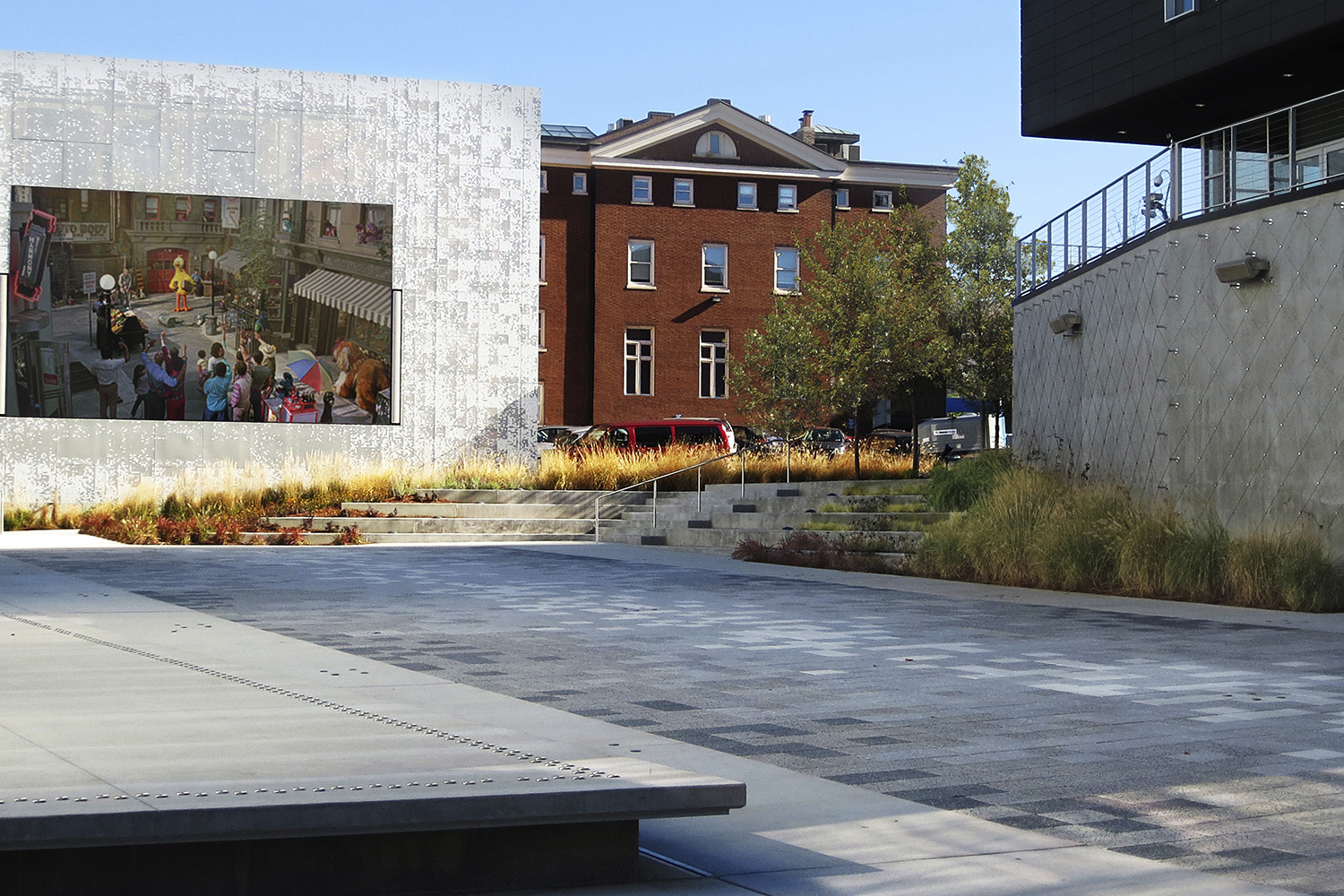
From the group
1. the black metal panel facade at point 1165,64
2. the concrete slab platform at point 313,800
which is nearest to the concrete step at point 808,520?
the black metal panel facade at point 1165,64

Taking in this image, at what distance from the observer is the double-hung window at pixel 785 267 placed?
178 feet

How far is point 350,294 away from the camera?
106 feet

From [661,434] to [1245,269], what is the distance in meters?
19.4

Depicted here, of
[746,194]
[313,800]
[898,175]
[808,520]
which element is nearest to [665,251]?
[746,194]

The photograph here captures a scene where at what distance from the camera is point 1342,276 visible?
14336 mm

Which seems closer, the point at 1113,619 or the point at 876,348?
the point at 1113,619

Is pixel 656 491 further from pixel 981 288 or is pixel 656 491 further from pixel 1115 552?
pixel 981 288

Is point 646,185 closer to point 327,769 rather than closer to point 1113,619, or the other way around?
point 1113,619

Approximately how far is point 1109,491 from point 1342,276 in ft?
14.6

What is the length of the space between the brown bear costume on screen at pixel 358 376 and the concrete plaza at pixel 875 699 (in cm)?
1562

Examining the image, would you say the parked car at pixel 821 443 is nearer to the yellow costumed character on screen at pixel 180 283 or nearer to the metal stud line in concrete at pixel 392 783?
the yellow costumed character on screen at pixel 180 283

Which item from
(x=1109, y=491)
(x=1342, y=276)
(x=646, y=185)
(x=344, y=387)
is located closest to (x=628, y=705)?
(x=1342, y=276)

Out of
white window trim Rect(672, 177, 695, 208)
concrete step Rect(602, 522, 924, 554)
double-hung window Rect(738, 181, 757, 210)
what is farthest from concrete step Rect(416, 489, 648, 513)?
double-hung window Rect(738, 181, 757, 210)

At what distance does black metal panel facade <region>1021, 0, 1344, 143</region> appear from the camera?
2005 centimetres
